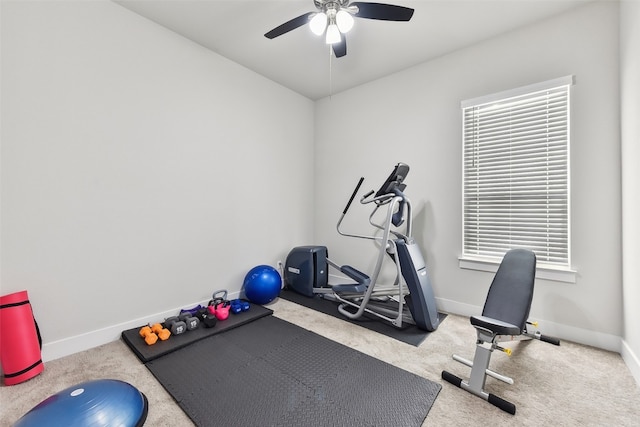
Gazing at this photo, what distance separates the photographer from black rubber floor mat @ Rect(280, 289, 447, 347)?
7.85 feet

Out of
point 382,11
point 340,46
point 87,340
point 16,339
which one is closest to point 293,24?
point 340,46

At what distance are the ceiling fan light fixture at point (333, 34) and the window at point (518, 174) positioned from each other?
1.63 metres

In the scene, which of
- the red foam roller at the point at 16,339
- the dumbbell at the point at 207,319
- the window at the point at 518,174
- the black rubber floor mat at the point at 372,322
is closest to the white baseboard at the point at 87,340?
the red foam roller at the point at 16,339

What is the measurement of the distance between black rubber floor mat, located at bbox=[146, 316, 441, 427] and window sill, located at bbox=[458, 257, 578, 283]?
4.93ft

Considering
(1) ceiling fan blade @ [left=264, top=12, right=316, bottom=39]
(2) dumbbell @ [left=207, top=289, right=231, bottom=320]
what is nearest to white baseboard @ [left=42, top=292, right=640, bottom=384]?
(2) dumbbell @ [left=207, top=289, right=231, bottom=320]

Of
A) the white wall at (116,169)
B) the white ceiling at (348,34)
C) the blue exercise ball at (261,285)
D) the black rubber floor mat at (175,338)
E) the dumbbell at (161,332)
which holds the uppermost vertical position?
the white ceiling at (348,34)

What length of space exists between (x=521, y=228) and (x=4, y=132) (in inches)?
170

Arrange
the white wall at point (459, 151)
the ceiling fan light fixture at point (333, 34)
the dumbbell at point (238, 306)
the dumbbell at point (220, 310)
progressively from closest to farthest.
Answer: the ceiling fan light fixture at point (333, 34)
the white wall at point (459, 151)
the dumbbell at point (220, 310)
the dumbbell at point (238, 306)

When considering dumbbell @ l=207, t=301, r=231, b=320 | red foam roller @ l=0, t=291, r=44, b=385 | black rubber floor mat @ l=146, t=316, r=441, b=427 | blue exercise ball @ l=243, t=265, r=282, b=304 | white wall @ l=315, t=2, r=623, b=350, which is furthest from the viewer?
blue exercise ball @ l=243, t=265, r=282, b=304

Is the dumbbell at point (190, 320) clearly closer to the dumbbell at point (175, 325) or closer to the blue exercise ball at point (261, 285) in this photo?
the dumbbell at point (175, 325)

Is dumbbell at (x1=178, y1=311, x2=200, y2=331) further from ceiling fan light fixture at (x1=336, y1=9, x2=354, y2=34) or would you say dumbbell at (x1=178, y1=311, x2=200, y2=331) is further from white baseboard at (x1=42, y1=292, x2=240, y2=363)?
ceiling fan light fixture at (x1=336, y1=9, x2=354, y2=34)

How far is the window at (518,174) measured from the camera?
2.37m

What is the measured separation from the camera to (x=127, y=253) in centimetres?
239

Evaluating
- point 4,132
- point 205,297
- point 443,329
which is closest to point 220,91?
point 4,132
